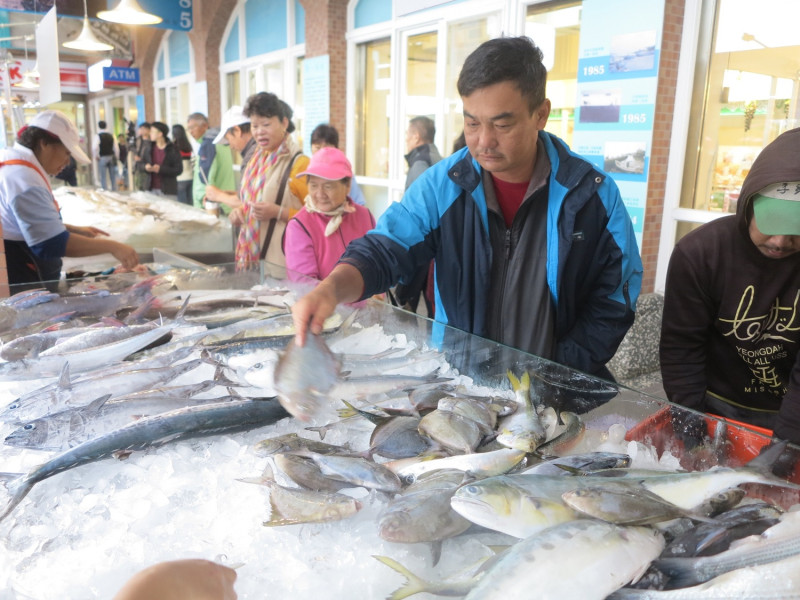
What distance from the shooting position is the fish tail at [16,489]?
122 cm

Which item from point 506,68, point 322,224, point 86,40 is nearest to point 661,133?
point 322,224

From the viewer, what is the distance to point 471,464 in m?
1.25

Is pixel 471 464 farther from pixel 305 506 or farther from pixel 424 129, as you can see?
pixel 424 129

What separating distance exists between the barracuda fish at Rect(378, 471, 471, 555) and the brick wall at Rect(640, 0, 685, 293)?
187 inches

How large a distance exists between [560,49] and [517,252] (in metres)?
4.94

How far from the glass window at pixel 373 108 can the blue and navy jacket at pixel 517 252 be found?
285 inches

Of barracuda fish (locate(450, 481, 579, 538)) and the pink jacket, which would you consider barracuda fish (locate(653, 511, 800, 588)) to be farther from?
the pink jacket

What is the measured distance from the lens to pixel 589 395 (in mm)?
1528

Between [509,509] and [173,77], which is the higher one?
[173,77]

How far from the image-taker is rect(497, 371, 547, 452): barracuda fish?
52.0 inches

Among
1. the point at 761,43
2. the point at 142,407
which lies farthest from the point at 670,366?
the point at 761,43

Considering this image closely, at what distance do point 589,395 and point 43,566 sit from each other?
4.04 ft

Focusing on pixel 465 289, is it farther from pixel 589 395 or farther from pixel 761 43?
pixel 761 43

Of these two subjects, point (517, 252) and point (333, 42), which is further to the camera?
point (333, 42)
